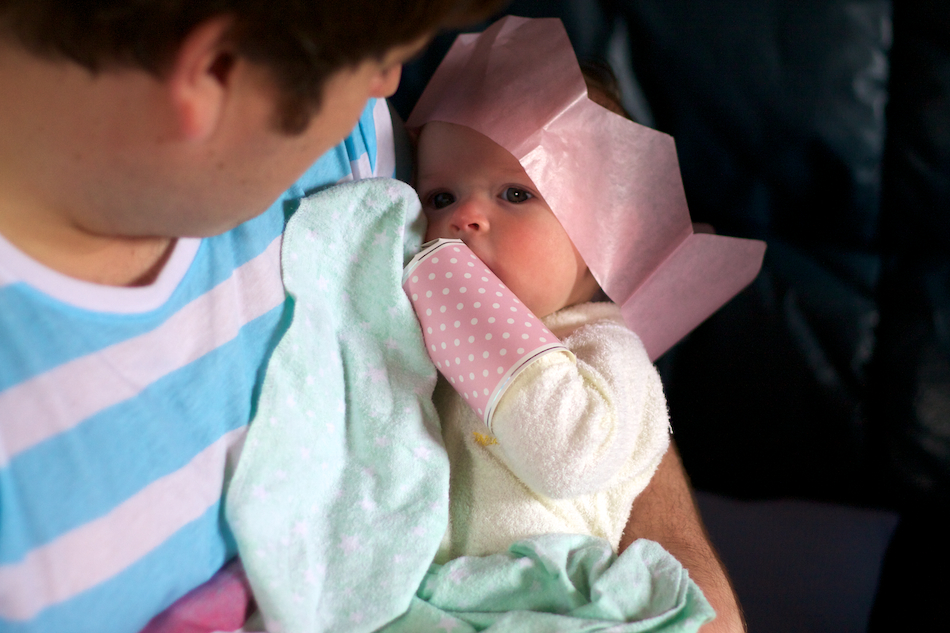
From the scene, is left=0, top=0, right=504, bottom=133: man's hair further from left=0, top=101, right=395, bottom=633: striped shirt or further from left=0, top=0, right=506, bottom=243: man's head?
left=0, top=101, right=395, bottom=633: striped shirt

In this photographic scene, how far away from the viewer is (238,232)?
71cm

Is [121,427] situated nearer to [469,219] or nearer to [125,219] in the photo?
[125,219]

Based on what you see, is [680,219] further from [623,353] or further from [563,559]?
[563,559]

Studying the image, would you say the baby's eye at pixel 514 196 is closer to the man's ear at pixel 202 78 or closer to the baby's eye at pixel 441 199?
the baby's eye at pixel 441 199

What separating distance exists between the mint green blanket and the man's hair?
12.0 inches

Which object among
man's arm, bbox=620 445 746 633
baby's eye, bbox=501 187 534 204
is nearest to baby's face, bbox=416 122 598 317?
baby's eye, bbox=501 187 534 204

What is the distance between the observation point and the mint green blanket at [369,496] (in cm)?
68

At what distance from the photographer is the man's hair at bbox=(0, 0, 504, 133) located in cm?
43

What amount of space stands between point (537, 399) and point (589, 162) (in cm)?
37

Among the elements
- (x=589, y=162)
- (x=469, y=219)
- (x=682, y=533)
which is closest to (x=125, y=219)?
(x=469, y=219)

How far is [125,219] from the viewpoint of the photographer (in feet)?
1.77

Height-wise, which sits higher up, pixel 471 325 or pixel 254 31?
pixel 254 31

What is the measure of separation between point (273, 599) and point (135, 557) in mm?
141

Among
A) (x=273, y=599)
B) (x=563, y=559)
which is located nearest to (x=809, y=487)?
(x=563, y=559)
